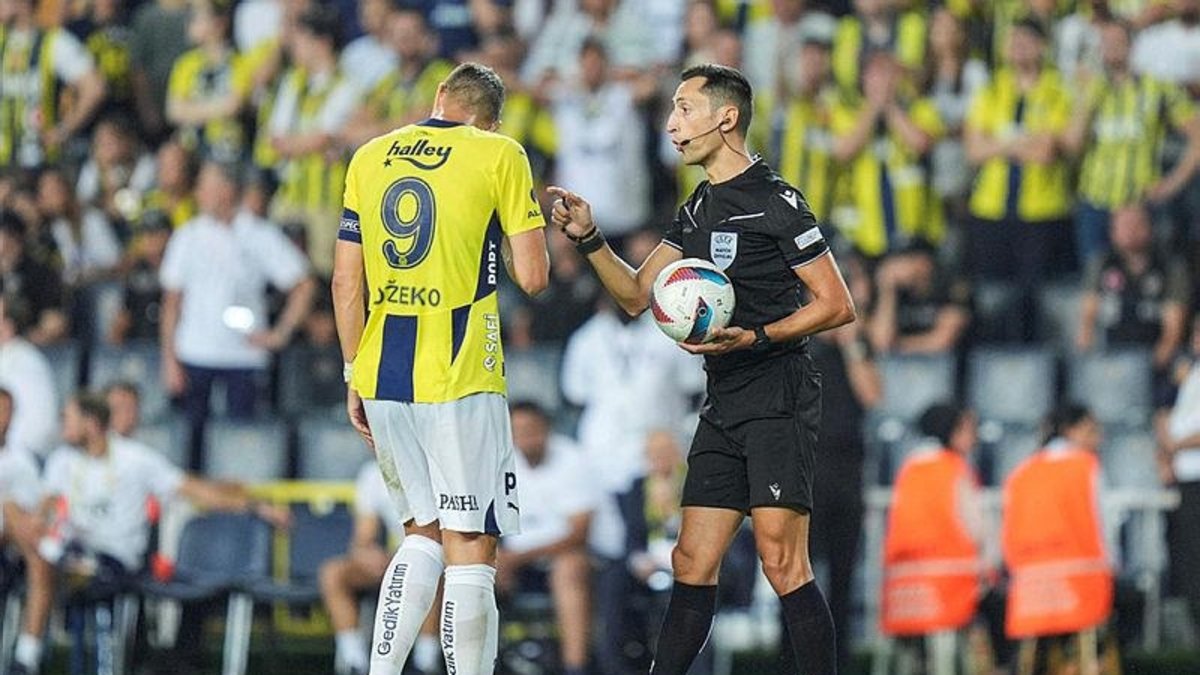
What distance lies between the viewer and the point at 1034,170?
15617 mm

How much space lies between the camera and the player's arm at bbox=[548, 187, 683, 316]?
8328 mm

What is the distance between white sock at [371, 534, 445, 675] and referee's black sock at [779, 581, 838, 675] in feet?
4.05

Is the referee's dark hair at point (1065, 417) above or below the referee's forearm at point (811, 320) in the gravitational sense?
below

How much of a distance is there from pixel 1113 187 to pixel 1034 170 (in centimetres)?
51

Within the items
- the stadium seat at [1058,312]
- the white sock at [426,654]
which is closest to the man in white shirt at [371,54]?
the stadium seat at [1058,312]

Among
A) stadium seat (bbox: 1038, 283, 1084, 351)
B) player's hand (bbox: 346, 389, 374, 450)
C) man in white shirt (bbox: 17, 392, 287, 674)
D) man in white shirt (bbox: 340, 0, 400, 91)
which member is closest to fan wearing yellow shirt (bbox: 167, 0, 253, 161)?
man in white shirt (bbox: 340, 0, 400, 91)

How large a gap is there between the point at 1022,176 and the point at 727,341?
7796mm

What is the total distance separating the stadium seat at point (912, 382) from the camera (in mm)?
15008

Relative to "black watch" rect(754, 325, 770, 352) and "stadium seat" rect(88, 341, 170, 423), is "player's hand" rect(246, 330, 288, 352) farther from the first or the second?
"black watch" rect(754, 325, 770, 352)

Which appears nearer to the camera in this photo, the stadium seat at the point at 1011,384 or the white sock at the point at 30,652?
the white sock at the point at 30,652

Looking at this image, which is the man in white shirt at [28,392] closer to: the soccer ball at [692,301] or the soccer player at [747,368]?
the soccer player at [747,368]

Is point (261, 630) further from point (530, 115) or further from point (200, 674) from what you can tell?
point (530, 115)

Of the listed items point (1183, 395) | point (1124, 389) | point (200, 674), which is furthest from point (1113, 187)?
point (200, 674)

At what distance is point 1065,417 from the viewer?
13.3 meters
